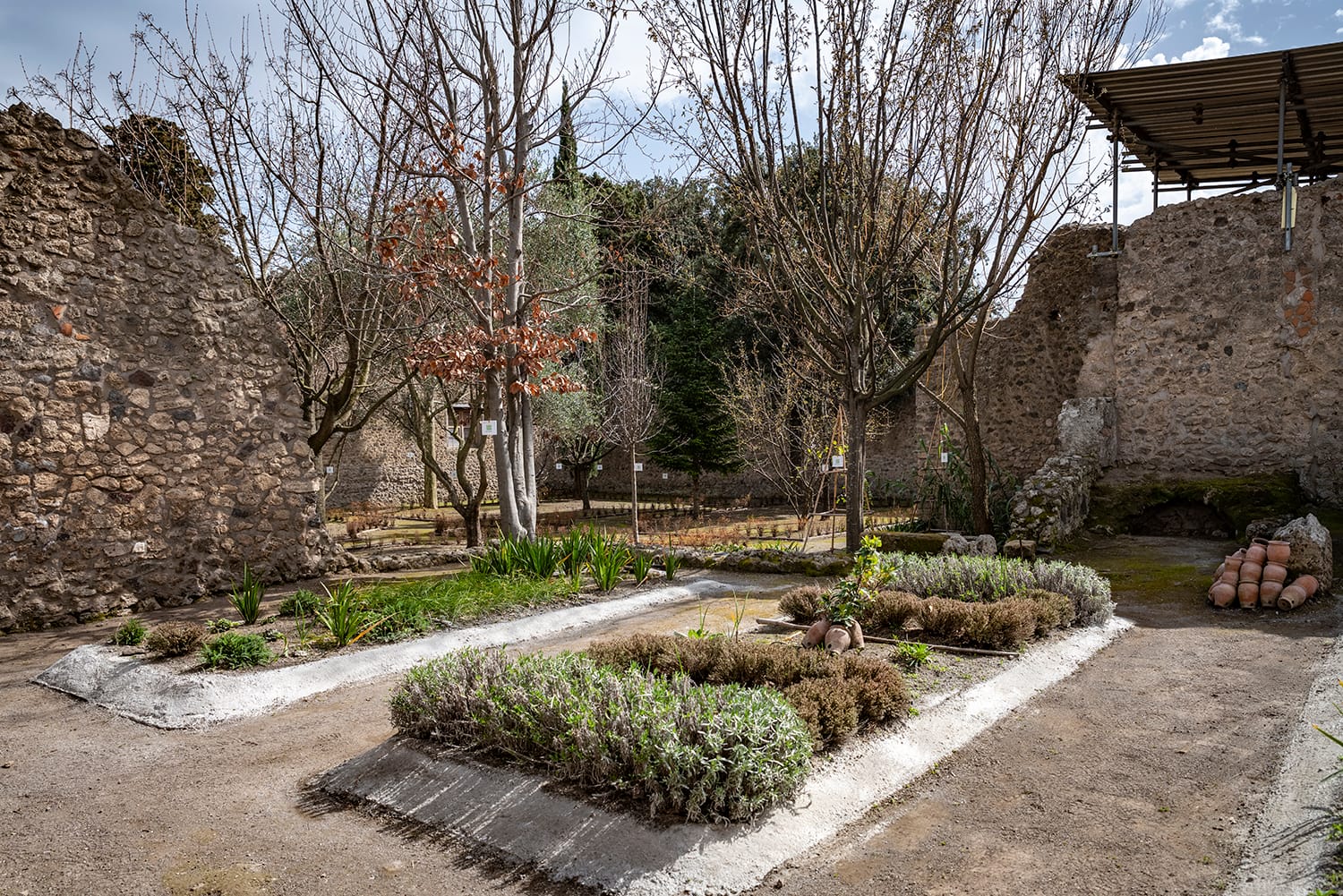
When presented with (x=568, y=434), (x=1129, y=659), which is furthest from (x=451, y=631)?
(x=568, y=434)

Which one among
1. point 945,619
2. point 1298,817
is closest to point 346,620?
point 945,619

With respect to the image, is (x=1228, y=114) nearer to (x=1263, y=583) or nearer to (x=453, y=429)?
(x=1263, y=583)

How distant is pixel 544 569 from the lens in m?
8.88

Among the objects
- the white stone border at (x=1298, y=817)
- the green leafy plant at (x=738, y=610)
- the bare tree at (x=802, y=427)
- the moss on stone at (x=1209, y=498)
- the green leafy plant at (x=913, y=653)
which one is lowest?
the white stone border at (x=1298, y=817)

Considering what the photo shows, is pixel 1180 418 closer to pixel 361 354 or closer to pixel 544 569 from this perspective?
pixel 544 569

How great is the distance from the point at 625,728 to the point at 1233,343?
11319 millimetres

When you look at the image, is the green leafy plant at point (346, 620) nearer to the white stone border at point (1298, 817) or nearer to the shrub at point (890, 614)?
the shrub at point (890, 614)

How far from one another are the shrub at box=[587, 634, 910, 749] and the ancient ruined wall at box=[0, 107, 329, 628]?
542 cm

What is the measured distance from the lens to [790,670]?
4887mm

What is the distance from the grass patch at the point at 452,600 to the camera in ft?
22.6

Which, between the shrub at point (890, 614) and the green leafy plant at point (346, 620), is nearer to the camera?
the green leafy plant at point (346, 620)

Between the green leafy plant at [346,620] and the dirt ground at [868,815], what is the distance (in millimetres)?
670

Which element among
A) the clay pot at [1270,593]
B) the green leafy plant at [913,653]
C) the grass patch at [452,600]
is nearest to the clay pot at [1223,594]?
the clay pot at [1270,593]

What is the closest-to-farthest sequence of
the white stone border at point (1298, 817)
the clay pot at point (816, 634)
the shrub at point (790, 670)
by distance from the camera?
the white stone border at point (1298, 817)
the shrub at point (790, 670)
the clay pot at point (816, 634)
